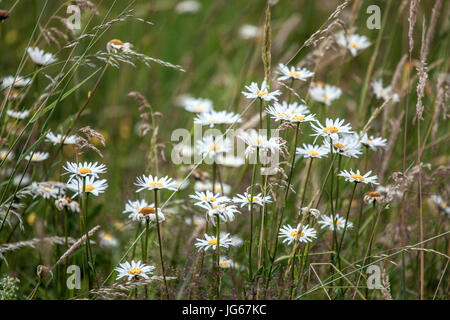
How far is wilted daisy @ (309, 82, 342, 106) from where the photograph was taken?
209cm

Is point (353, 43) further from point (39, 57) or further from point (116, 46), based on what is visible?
point (39, 57)

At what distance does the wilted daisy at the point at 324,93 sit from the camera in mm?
2092

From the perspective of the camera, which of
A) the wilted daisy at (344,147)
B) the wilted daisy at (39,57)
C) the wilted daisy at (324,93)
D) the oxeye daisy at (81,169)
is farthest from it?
the wilted daisy at (324,93)

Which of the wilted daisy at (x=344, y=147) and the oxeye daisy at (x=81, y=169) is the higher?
the wilted daisy at (x=344, y=147)

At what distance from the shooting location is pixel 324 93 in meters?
2.15

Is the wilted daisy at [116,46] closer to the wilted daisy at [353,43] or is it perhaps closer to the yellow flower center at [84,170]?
the yellow flower center at [84,170]

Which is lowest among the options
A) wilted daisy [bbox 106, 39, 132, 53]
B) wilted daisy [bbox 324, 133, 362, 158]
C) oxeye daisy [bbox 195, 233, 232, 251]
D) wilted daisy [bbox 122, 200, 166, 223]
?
oxeye daisy [bbox 195, 233, 232, 251]

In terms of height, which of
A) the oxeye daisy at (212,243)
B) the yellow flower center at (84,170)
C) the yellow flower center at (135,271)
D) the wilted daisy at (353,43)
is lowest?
the yellow flower center at (135,271)

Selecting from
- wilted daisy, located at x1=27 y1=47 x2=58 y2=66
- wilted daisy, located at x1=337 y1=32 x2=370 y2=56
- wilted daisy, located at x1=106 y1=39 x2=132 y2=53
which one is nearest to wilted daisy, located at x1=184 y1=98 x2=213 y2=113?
wilted daisy, located at x1=106 y1=39 x2=132 y2=53

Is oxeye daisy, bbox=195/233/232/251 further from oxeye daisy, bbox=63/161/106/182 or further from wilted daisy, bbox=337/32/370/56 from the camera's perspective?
wilted daisy, bbox=337/32/370/56

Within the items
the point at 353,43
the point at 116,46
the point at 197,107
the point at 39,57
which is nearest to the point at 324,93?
the point at 353,43

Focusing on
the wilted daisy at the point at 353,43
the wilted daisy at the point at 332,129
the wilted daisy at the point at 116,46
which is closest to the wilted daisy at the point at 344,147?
the wilted daisy at the point at 332,129
